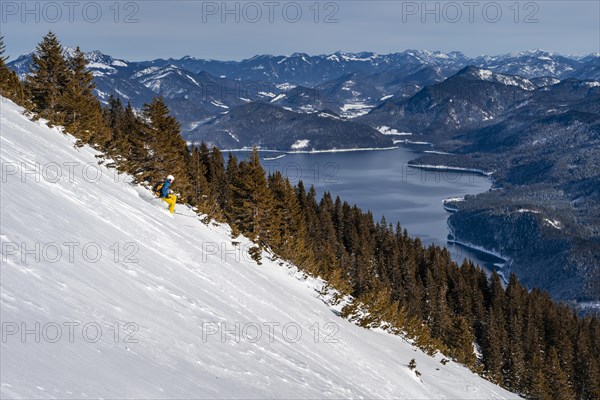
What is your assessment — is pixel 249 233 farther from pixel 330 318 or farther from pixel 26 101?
pixel 26 101

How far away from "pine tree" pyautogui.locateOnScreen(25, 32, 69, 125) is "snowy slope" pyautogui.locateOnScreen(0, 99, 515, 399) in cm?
261

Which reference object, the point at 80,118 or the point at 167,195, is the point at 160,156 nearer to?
the point at 167,195

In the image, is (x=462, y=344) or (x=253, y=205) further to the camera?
(x=462, y=344)

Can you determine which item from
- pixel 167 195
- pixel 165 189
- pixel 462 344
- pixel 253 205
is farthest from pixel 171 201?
pixel 462 344

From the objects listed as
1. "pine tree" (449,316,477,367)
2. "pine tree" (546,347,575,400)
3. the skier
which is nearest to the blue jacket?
the skier

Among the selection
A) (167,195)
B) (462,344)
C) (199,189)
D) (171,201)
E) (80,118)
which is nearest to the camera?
(171,201)

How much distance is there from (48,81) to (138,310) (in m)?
26.9

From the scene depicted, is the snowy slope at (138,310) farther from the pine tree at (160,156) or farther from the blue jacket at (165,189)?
the pine tree at (160,156)

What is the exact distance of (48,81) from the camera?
32.1m

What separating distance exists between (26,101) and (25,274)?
22774 millimetres

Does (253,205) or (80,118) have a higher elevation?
(80,118)

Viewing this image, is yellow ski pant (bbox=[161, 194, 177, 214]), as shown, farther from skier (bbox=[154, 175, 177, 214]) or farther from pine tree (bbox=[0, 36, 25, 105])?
pine tree (bbox=[0, 36, 25, 105])

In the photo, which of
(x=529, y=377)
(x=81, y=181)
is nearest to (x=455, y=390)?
(x=81, y=181)

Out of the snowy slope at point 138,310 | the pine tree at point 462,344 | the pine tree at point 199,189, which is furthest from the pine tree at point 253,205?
the pine tree at point 462,344
